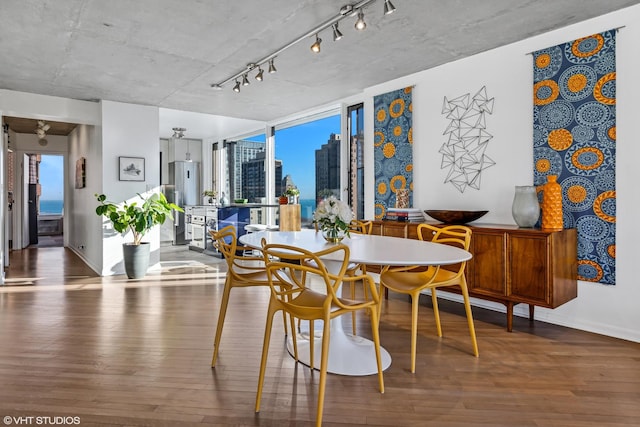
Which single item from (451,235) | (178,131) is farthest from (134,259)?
(451,235)

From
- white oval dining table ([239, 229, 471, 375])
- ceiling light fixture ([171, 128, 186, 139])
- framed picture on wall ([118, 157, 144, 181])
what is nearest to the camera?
white oval dining table ([239, 229, 471, 375])

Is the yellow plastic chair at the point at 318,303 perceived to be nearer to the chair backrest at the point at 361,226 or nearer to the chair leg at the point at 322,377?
the chair leg at the point at 322,377

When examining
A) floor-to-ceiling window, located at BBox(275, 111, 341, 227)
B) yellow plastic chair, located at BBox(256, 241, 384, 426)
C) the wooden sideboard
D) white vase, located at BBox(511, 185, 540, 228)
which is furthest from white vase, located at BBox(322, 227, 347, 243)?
floor-to-ceiling window, located at BBox(275, 111, 341, 227)

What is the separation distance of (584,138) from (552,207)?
1.96 feet

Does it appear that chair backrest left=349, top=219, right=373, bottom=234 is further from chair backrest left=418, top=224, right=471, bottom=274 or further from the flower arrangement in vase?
the flower arrangement in vase

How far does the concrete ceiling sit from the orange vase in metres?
1.31

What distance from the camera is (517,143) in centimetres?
357

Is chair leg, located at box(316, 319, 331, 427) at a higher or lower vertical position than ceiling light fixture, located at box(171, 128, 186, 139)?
lower

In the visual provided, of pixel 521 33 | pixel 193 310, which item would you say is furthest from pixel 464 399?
pixel 521 33

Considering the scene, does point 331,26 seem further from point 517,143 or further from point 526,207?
point 526,207

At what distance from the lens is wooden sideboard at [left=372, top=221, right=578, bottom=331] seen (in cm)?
295

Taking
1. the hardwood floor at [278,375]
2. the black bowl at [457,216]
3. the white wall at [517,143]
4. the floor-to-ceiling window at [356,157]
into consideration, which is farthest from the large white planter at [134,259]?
the black bowl at [457,216]

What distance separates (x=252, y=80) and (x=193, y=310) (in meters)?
2.69

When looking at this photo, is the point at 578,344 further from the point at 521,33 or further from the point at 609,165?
the point at 521,33
